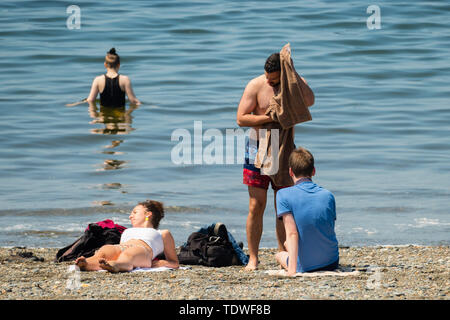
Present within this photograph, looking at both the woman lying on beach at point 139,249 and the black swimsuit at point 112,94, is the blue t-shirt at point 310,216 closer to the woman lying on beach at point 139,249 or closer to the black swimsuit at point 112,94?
→ the woman lying on beach at point 139,249

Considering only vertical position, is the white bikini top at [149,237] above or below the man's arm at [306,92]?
below

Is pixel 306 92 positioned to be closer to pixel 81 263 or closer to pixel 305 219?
pixel 305 219

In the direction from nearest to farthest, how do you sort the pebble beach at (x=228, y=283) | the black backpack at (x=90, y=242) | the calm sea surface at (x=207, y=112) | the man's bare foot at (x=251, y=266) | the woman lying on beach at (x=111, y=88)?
1. the pebble beach at (x=228, y=283)
2. the man's bare foot at (x=251, y=266)
3. the black backpack at (x=90, y=242)
4. the calm sea surface at (x=207, y=112)
5. the woman lying on beach at (x=111, y=88)

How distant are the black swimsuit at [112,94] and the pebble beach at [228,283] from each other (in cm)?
673

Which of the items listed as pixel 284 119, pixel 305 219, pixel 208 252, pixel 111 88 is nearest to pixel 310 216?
pixel 305 219

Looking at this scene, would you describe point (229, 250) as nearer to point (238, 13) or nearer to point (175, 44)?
point (175, 44)

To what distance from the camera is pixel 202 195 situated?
8.80m

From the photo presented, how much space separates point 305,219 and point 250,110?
A: 1053 millimetres

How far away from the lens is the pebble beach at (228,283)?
4305 mm

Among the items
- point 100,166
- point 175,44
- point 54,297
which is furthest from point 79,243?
point 175,44

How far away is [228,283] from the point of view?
15.7ft

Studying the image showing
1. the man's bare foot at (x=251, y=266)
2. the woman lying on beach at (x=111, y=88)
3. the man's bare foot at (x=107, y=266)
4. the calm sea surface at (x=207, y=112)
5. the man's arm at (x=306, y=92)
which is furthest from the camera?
the woman lying on beach at (x=111, y=88)

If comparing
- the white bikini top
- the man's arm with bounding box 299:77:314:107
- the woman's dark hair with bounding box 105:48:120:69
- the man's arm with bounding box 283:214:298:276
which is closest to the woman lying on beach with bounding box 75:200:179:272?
the white bikini top

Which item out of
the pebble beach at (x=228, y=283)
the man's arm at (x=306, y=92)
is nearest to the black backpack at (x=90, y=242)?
the pebble beach at (x=228, y=283)
